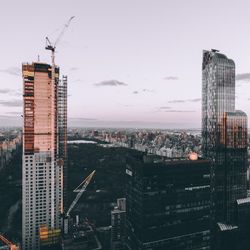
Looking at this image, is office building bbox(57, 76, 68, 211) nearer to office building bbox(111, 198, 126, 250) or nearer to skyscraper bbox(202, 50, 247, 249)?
office building bbox(111, 198, 126, 250)

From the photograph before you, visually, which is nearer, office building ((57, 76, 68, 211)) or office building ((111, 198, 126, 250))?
office building ((111, 198, 126, 250))

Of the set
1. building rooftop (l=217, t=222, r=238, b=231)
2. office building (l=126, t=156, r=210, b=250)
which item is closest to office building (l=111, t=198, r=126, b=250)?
office building (l=126, t=156, r=210, b=250)

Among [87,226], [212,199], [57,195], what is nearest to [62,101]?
[57,195]

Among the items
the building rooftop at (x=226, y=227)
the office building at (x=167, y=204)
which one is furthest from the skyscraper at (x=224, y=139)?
the office building at (x=167, y=204)

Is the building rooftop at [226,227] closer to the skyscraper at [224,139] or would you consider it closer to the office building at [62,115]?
the skyscraper at [224,139]

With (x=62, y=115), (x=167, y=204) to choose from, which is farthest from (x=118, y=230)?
(x=62, y=115)

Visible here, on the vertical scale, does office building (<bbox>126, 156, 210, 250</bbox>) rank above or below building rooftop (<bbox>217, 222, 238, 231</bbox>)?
above

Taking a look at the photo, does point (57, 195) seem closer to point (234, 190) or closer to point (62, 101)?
point (62, 101)
